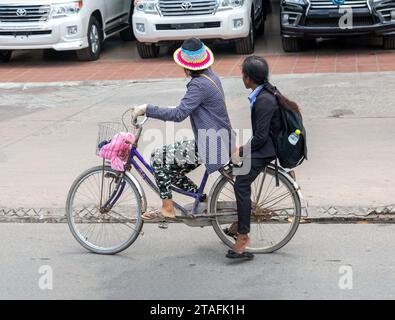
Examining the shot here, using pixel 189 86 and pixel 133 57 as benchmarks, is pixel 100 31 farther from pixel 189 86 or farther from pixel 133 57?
pixel 189 86

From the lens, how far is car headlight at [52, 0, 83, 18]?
1393cm

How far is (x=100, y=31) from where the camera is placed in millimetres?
15266

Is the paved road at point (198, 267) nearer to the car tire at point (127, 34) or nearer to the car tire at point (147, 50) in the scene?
the car tire at point (147, 50)

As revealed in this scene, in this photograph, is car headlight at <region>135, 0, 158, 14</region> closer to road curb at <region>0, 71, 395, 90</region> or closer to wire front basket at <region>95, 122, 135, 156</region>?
road curb at <region>0, 71, 395, 90</region>

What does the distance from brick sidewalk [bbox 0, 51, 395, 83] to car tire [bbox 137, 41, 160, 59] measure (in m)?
0.20

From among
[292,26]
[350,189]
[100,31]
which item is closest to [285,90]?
[292,26]

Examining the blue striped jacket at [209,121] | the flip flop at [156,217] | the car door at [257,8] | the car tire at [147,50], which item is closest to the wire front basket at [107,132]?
the blue striped jacket at [209,121]

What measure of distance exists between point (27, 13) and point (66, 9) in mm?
652

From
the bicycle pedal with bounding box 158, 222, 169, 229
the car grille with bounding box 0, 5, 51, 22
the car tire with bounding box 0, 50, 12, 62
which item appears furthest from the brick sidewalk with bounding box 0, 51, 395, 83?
the bicycle pedal with bounding box 158, 222, 169, 229

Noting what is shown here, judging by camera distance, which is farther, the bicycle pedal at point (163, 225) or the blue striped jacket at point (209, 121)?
the bicycle pedal at point (163, 225)

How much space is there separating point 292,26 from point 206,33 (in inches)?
56.4

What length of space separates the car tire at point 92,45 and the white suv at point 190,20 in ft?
3.30

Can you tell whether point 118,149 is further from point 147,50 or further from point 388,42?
point 388,42

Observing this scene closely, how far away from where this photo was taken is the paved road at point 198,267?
5488mm
